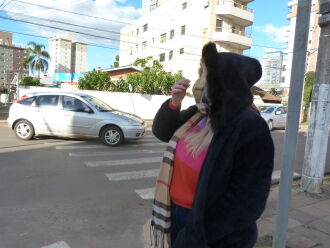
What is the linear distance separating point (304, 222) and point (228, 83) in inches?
135

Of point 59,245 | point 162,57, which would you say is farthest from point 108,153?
point 162,57

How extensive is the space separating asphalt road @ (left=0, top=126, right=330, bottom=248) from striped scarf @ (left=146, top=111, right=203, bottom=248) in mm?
1883

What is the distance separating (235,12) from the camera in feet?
109

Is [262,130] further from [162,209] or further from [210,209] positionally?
[162,209]

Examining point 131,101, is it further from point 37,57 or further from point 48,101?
point 37,57

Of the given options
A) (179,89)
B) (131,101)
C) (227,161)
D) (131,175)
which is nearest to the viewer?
(227,161)

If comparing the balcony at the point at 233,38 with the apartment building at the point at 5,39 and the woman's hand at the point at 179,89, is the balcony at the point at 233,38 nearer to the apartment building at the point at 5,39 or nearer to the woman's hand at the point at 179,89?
the woman's hand at the point at 179,89

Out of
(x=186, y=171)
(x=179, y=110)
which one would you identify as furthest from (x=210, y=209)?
(x=179, y=110)

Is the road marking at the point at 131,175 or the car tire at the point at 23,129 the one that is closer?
the road marking at the point at 131,175

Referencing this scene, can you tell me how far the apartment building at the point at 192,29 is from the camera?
33312 mm

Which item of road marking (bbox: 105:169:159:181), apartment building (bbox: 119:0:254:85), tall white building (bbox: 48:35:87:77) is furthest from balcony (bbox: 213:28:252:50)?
tall white building (bbox: 48:35:87:77)

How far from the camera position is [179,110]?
6.63ft

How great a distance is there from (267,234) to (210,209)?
2.57 meters

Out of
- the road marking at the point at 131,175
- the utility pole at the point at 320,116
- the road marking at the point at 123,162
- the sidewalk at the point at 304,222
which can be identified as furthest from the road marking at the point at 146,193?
the utility pole at the point at 320,116
